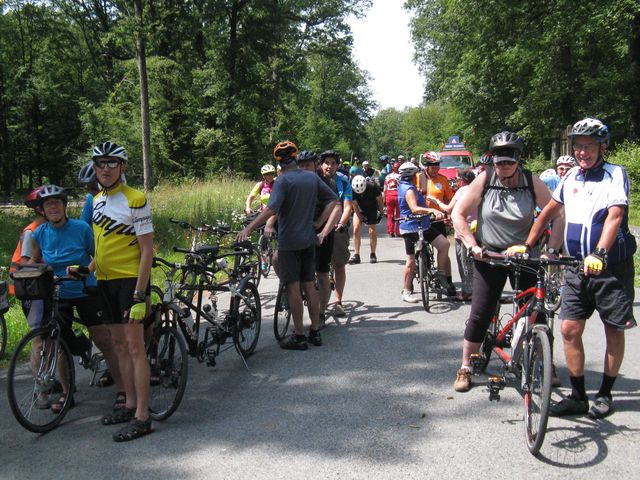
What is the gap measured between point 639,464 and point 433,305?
4313 millimetres

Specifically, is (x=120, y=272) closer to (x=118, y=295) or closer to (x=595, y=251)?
(x=118, y=295)

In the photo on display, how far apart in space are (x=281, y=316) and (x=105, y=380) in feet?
6.79

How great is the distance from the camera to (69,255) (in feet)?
15.2

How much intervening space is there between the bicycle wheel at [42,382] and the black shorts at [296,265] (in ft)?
7.15

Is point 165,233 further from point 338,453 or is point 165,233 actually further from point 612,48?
point 612,48

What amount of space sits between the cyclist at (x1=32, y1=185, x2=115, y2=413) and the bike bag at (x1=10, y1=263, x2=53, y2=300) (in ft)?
1.23

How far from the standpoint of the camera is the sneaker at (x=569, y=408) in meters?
4.01

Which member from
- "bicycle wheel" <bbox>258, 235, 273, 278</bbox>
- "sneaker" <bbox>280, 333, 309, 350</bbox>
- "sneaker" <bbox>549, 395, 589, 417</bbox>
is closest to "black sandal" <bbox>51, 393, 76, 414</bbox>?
"sneaker" <bbox>280, 333, 309, 350</bbox>

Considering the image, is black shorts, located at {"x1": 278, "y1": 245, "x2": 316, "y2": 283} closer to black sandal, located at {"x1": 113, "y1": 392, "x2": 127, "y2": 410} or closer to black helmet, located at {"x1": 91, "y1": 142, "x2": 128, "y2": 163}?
black sandal, located at {"x1": 113, "y1": 392, "x2": 127, "y2": 410}

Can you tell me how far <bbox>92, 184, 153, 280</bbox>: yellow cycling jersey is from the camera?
3.97m

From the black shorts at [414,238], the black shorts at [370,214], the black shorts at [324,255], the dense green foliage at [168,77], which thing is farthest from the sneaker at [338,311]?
the dense green foliage at [168,77]

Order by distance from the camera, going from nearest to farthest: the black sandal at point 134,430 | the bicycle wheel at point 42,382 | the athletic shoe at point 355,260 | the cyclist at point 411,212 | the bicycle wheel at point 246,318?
the black sandal at point 134,430, the bicycle wheel at point 42,382, the bicycle wheel at point 246,318, the cyclist at point 411,212, the athletic shoe at point 355,260

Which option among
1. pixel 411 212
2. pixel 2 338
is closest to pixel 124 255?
pixel 2 338

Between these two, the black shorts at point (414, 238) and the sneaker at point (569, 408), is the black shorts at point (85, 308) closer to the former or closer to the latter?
the sneaker at point (569, 408)
